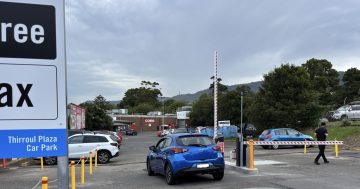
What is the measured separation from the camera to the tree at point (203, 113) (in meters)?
92.5

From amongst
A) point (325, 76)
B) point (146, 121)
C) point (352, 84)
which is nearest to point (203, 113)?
point (325, 76)

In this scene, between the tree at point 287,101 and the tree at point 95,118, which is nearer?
the tree at point 287,101

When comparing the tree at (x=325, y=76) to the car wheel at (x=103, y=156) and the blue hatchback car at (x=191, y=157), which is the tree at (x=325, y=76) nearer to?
the car wheel at (x=103, y=156)

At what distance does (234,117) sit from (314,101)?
2500 centimetres

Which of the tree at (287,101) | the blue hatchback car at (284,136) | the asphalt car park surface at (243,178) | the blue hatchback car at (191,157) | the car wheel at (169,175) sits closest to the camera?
the asphalt car park surface at (243,178)

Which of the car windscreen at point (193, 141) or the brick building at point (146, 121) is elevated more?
the car windscreen at point (193, 141)

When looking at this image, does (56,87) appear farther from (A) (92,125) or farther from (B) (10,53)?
(A) (92,125)

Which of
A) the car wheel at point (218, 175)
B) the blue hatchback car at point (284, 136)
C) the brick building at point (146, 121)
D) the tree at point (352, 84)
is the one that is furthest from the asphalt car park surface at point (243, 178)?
the brick building at point (146, 121)

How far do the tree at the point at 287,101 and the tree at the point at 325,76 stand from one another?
49.2 meters

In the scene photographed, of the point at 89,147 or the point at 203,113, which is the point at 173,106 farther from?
the point at 89,147

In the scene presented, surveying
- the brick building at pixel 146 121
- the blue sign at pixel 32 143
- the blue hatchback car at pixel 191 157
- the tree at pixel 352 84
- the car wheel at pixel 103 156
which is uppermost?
the tree at pixel 352 84

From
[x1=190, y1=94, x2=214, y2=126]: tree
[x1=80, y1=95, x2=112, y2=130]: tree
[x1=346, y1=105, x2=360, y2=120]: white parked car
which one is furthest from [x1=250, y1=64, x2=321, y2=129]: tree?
[x1=190, y1=94, x2=214, y2=126]: tree

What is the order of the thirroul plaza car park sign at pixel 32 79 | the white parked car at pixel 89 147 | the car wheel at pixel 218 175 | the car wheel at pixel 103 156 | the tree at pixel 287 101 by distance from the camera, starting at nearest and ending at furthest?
the thirroul plaza car park sign at pixel 32 79 → the car wheel at pixel 218 175 → the white parked car at pixel 89 147 → the car wheel at pixel 103 156 → the tree at pixel 287 101

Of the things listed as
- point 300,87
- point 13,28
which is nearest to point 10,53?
point 13,28
